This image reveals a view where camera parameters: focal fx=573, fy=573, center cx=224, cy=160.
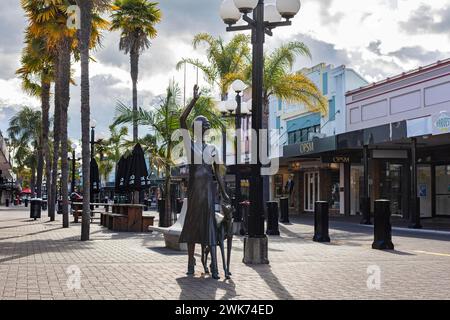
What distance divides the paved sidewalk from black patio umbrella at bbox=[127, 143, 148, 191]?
221 inches

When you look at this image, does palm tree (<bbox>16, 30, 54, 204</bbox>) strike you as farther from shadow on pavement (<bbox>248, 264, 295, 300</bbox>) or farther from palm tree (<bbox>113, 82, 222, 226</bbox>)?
shadow on pavement (<bbox>248, 264, 295, 300</bbox>)

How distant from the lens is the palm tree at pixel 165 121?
63.3ft

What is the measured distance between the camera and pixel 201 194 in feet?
25.9

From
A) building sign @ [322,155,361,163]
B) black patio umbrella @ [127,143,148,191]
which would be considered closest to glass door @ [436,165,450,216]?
building sign @ [322,155,361,163]

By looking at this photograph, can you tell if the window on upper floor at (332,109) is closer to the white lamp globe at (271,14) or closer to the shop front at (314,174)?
the shop front at (314,174)

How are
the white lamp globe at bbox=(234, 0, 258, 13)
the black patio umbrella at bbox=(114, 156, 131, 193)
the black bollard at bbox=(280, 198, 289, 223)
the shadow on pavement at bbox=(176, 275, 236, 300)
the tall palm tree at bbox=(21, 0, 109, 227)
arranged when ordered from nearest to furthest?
the shadow on pavement at bbox=(176, 275, 236, 300)
the white lamp globe at bbox=(234, 0, 258, 13)
the tall palm tree at bbox=(21, 0, 109, 227)
the black patio umbrella at bbox=(114, 156, 131, 193)
the black bollard at bbox=(280, 198, 289, 223)

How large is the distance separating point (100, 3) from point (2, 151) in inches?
927

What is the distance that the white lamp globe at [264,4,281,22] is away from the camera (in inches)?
435

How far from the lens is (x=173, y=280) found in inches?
304

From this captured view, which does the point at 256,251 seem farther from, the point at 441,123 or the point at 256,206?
the point at 441,123

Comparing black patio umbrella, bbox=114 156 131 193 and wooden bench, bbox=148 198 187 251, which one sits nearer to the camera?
wooden bench, bbox=148 198 187 251

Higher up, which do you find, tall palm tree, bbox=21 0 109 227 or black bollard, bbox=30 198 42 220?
tall palm tree, bbox=21 0 109 227

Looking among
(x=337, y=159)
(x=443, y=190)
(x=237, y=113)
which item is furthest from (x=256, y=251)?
(x=337, y=159)

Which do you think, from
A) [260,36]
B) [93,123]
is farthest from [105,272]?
[93,123]
